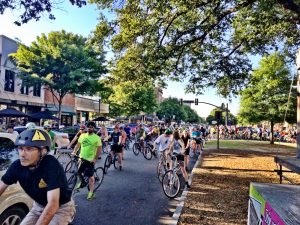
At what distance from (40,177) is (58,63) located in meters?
24.2

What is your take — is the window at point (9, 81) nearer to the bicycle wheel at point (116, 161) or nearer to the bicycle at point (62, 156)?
the bicycle wheel at point (116, 161)

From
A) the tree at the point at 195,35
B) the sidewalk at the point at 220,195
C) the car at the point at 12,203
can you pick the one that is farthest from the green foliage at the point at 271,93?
the car at the point at 12,203

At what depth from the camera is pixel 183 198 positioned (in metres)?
7.41

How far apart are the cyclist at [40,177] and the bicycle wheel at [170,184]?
16.4ft

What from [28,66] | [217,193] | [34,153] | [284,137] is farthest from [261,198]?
[284,137]

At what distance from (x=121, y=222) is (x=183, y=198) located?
2125mm

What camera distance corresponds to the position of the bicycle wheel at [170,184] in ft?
25.6

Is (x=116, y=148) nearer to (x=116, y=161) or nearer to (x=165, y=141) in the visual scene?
(x=116, y=161)

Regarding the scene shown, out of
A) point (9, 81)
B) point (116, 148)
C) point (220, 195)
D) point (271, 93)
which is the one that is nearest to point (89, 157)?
point (220, 195)

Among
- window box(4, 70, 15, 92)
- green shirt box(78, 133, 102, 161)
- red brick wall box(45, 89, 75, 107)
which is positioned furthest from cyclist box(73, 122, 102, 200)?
red brick wall box(45, 89, 75, 107)

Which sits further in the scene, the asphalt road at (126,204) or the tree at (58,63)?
the tree at (58,63)

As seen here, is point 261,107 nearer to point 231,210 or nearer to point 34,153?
point 231,210

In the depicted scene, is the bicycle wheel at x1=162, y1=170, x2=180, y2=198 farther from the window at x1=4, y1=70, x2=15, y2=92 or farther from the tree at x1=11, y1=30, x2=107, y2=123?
the window at x1=4, y1=70, x2=15, y2=92

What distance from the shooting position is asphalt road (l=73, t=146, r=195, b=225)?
5.95 meters
